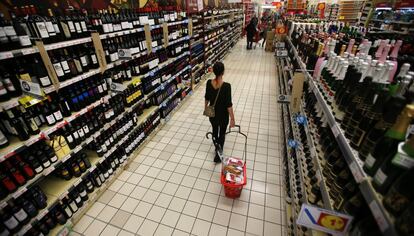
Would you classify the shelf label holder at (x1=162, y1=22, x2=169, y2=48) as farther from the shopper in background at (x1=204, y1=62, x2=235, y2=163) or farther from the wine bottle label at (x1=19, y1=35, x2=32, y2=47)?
the wine bottle label at (x1=19, y1=35, x2=32, y2=47)

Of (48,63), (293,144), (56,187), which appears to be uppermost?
(48,63)

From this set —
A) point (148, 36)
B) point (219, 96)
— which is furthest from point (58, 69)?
point (219, 96)

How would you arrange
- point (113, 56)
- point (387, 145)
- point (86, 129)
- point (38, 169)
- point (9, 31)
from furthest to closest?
1. point (113, 56)
2. point (86, 129)
3. point (38, 169)
4. point (9, 31)
5. point (387, 145)

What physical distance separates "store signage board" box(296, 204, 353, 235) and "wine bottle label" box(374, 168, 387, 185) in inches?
12.5

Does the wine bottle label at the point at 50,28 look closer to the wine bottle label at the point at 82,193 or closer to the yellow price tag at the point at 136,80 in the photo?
the yellow price tag at the point at 136,80

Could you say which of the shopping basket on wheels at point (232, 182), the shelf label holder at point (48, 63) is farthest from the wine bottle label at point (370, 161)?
the shelf label holder at point (48, 63)

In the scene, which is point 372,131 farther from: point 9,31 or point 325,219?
point 9,31

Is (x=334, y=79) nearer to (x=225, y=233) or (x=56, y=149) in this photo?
(x=225, y=233)

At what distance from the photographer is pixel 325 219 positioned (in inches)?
45.3

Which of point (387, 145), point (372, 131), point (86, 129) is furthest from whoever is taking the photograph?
point (86, 129)

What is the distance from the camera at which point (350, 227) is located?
3.90 ft

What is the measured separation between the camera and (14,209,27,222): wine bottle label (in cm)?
189

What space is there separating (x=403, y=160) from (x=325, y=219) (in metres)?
0.54

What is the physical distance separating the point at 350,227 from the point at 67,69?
9.45 feet
